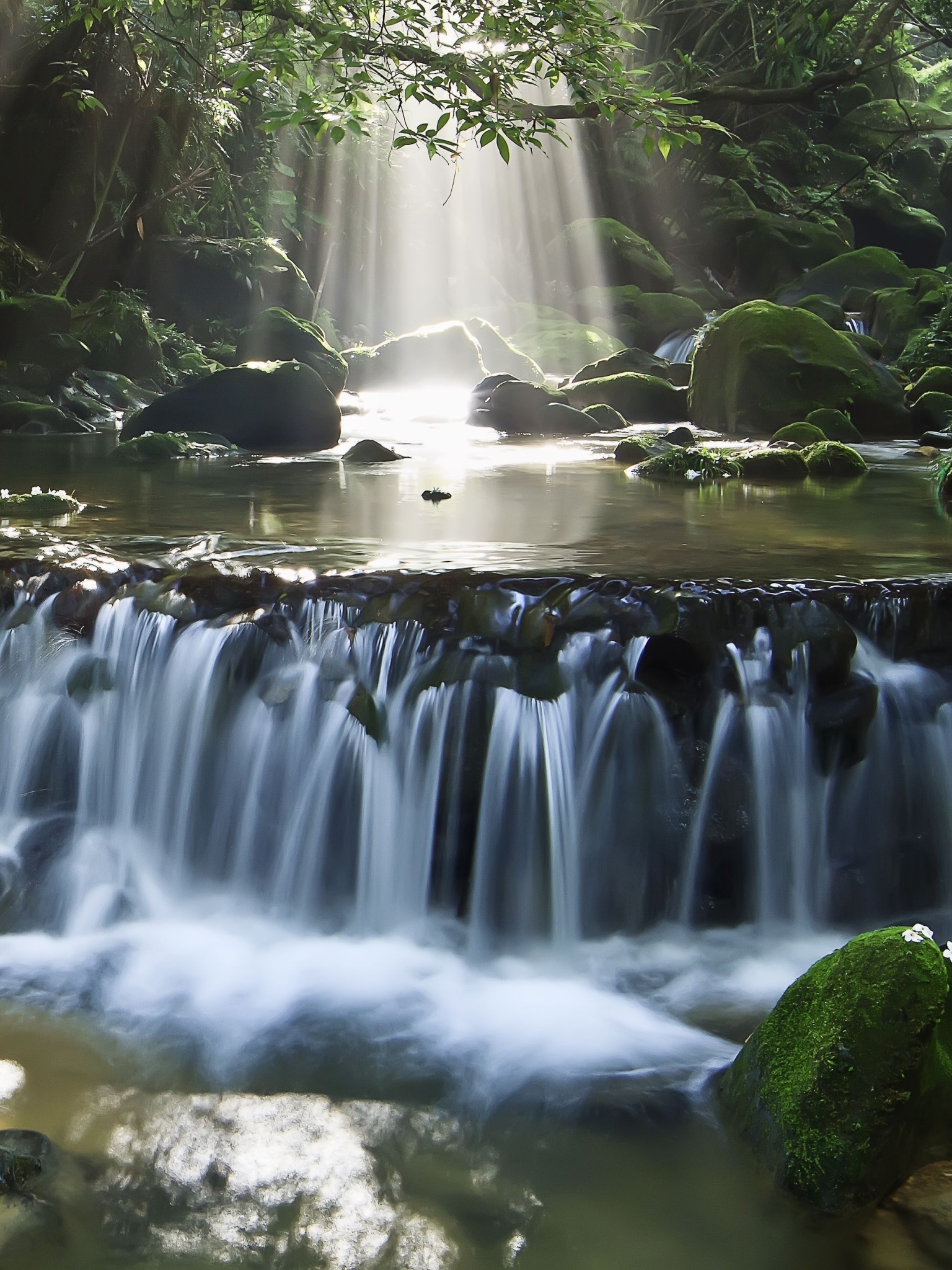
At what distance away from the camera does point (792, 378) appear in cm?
1375

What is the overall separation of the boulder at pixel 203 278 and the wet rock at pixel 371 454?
12.0 m

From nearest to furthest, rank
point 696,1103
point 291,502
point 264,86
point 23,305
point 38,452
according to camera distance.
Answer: point 696,1103 → point 291,502 → point 38,452 → point 23,305 → point 264,86

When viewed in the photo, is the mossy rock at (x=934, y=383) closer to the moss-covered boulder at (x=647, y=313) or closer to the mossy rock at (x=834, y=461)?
the mossy rock at (x=834, y=461)

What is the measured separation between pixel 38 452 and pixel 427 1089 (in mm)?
9529

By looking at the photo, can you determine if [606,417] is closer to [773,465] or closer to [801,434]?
[801,434]

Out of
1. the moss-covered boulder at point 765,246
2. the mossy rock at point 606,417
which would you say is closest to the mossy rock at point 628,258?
the moss-covered boulder at point 765,246

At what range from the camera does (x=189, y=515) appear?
724 cm

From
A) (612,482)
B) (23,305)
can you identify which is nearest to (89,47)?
(23,305)

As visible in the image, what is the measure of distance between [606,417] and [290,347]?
645cm

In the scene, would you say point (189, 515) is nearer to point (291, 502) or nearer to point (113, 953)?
point (291, 502)

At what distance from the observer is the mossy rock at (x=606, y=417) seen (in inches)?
605

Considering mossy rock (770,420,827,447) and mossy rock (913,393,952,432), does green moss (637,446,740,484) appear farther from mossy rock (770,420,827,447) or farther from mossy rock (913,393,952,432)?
mossy rock (913,393,952,432)

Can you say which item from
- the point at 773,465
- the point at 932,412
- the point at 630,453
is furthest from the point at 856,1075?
the point at 932,412

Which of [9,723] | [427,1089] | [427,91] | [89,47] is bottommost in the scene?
[427,1089]
